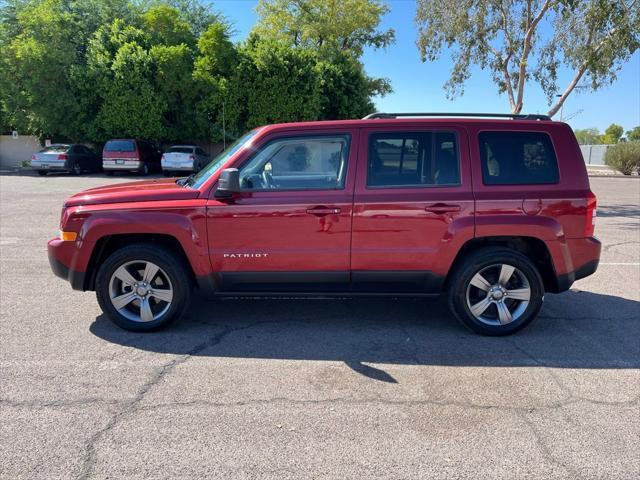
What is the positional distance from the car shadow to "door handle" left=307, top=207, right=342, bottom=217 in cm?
112

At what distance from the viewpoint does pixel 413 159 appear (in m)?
4.27

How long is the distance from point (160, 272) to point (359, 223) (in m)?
1.85

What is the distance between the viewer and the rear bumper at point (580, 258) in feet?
14.1

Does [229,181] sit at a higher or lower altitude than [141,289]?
higher

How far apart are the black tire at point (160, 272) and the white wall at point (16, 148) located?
29.1 meters

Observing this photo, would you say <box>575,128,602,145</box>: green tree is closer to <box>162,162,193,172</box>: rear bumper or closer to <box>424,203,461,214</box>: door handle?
<box>162,162,193,172</box>: rear bumper

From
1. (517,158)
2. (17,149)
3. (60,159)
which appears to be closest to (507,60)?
(517,158)

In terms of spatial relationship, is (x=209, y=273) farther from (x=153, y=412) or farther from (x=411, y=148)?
(x=411, y=148)

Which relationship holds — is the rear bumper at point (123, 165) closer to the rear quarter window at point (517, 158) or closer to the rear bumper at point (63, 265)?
the rear bumper at point (63, 265)

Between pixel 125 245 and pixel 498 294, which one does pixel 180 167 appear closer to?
pixel 125 245

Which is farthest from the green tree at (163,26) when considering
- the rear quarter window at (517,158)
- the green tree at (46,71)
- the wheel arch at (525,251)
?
the wheel arch at (525,251)

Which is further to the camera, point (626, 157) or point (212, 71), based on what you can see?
point (626, 157)

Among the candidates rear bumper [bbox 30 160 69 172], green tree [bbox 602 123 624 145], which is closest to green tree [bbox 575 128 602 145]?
green tree [bbox 602 123 624 145]

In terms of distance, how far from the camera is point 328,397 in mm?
3311
